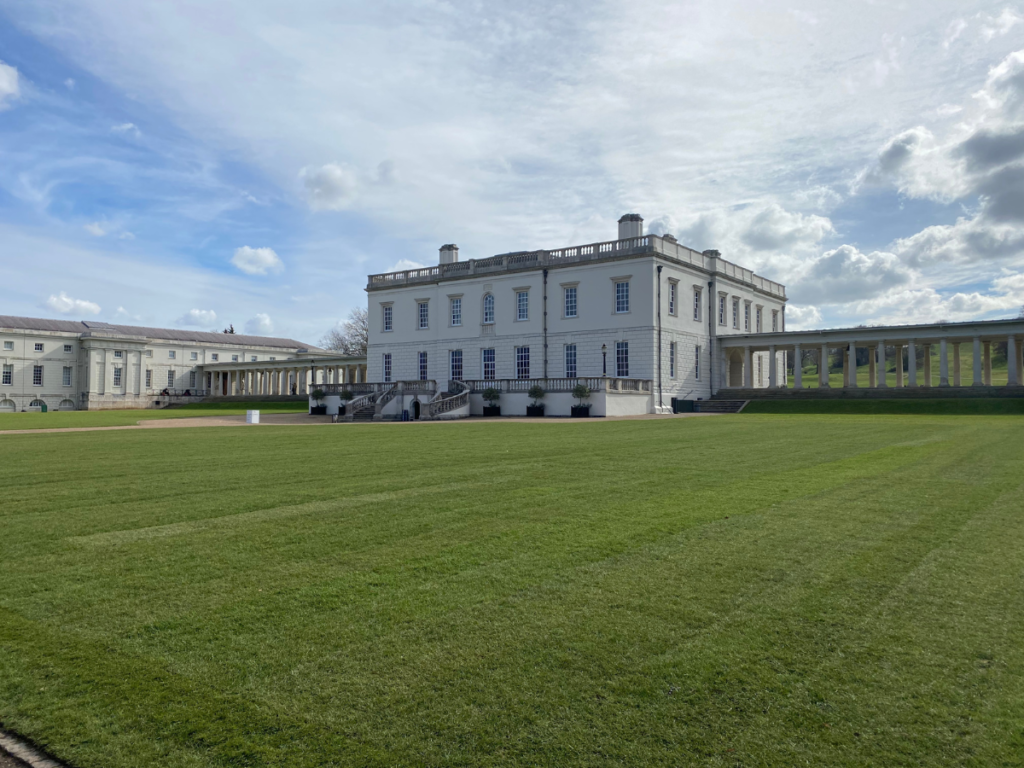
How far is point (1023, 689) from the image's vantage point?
3.68 m

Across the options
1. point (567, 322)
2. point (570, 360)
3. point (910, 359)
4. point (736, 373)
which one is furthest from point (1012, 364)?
point (567, 322)

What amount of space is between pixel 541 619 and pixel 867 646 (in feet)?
6.45

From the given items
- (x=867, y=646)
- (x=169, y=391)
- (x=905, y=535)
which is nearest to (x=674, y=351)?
(x=905, y=535)

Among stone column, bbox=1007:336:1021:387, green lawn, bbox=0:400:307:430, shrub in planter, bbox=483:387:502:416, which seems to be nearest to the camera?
green lawn, bbox=0:400:307:430

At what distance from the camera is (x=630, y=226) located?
163ft

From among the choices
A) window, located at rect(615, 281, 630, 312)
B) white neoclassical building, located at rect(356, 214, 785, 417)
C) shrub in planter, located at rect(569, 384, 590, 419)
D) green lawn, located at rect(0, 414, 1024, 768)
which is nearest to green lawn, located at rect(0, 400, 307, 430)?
white neoclassical building, located at rect(356, 214, 785, 417)

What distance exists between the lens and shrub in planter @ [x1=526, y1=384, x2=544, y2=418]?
42500 millimetres

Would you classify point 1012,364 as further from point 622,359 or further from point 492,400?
point 492,400

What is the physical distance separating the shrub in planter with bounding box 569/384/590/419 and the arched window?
566 inches

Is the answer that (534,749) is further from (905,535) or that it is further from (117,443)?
(117,443)

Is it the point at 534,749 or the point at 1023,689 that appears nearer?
the point at 534,749

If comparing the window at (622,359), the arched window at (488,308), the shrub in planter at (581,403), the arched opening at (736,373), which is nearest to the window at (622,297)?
the window at (622,359)

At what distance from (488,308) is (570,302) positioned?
23.2ft

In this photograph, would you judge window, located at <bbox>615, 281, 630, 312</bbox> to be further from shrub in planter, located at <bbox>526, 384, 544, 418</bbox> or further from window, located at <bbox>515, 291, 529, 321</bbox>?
shrub in planter, located at <bbox>526, 384, 544, 418</bbox>
